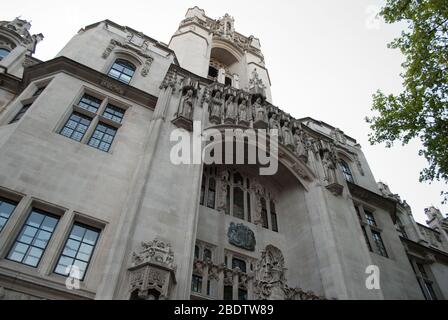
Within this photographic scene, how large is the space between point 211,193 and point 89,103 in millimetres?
7127

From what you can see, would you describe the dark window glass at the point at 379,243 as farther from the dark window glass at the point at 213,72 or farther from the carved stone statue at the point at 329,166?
the dark window glass at the point at 213,72

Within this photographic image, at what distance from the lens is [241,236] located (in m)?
15.8

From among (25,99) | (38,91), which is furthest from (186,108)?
(25,99)

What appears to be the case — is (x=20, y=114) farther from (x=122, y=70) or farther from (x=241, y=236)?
(x=241, y=236)

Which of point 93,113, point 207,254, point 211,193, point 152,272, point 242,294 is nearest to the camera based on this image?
point 152,272

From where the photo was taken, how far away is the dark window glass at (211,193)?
16.6 metres

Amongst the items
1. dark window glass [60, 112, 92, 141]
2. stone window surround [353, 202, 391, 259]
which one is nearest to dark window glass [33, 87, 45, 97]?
dark window glass [60, 112, 92, 141]

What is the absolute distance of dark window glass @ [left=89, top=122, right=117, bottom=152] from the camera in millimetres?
14742

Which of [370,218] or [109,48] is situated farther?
[370,218]

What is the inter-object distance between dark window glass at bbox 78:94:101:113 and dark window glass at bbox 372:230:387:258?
16.3 metres

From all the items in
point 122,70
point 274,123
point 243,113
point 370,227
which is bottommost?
point 370,227

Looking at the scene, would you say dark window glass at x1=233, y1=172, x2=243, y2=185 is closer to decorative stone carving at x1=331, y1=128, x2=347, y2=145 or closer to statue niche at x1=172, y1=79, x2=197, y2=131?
statue niche at x1=172, y1=79, x2=197, y2=131

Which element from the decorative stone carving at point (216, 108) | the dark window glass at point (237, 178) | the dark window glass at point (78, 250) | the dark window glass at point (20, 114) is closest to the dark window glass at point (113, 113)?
the dark window glass at point (20, 114)

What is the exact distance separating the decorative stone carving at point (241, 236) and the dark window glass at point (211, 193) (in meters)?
1.35
